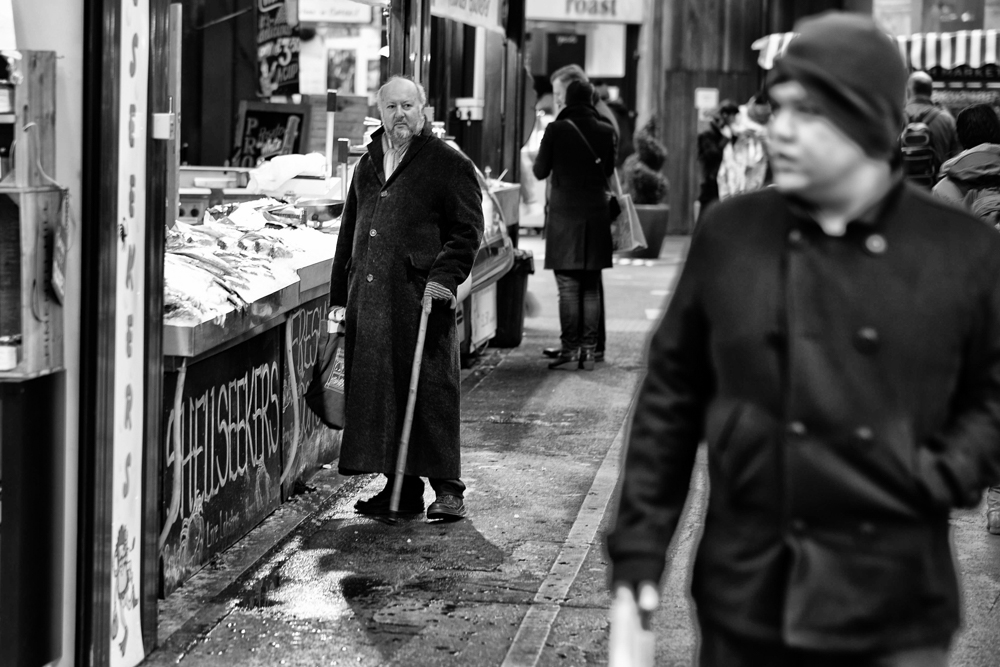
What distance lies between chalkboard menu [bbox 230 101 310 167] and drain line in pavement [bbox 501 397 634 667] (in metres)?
5.14

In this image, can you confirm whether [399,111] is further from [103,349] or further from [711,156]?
[711,156]

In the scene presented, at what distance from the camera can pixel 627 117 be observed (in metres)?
22.5

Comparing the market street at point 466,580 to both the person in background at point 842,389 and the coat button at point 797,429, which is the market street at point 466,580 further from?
the coat button at point 797,429

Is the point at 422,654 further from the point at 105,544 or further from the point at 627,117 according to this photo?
the point at 627,117

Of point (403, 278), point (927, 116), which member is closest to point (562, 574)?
point (403, 278)

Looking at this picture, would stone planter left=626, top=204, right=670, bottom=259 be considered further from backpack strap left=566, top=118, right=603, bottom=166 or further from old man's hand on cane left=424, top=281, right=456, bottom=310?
old man's hand on cane left=424, top=281, right=456, bottom=310

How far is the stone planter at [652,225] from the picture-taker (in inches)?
714

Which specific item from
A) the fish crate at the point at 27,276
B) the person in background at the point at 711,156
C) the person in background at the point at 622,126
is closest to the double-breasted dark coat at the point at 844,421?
the fish crate at the point at 27,276

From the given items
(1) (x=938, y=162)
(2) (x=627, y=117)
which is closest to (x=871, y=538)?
(1) (x=938, y=162)

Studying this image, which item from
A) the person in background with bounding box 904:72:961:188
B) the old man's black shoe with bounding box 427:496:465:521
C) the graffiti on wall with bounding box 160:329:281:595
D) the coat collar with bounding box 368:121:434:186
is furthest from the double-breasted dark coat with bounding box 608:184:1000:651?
the person in background with bounding box 904:72:961:188

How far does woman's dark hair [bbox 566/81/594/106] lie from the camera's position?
33.7 ft

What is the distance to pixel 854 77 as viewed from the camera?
7.85ft

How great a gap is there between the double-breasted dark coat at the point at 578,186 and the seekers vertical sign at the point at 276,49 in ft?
14.1

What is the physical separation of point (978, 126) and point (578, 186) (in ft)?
11.0
